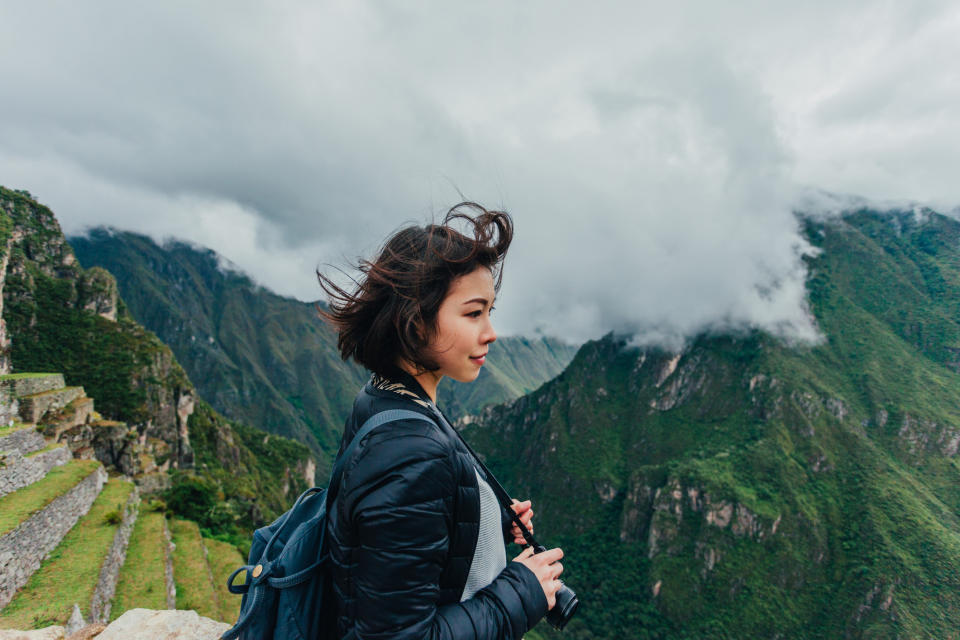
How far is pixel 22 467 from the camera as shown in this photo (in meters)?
13.0

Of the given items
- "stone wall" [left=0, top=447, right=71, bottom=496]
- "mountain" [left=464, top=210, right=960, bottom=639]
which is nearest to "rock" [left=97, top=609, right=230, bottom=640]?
"stone wall" [left=0, top=447, right=71, bottom=496]

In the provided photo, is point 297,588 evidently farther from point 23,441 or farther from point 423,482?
point 23,441

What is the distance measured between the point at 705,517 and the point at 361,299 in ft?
402

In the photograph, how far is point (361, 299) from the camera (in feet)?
7.47

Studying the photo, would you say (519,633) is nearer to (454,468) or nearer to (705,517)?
(454,468)

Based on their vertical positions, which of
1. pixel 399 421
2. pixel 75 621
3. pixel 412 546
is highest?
pixel 399 421

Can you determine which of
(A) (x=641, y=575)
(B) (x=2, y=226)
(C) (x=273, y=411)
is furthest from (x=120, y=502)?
(C) (x=273, y=411)

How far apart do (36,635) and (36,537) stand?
31.3 ft

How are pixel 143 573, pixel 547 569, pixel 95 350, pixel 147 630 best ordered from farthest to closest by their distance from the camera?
pixel 95 350 < pixel 143 573 < pixel 147 630 < pixel 547 569

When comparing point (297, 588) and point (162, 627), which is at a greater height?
point (297, 588)

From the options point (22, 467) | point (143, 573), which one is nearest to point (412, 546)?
point (143, 573)

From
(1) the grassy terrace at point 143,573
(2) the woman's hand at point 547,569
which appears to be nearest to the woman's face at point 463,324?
(2) the woman's hand at point 547,569

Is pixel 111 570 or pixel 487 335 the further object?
pixel 111 570

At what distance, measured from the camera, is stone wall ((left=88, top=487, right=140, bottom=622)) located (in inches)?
396
